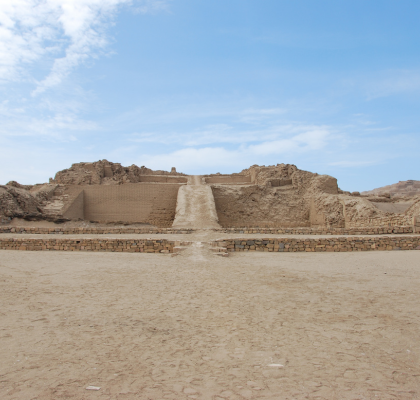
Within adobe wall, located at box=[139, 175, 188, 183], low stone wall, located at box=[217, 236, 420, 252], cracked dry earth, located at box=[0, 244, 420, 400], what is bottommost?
cracked dry earth, located at box=[0, 244, 420, 400]

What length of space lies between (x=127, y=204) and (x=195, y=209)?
149 inches

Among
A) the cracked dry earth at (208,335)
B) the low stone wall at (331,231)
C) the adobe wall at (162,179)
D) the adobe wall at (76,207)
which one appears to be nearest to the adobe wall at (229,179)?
the adobe wall at (162,179)

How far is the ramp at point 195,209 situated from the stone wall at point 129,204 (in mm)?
1019

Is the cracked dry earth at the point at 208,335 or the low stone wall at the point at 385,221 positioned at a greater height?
the low stone wall at the point at 385,221

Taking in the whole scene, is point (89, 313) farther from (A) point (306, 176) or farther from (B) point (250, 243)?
(A) point (306, 176)

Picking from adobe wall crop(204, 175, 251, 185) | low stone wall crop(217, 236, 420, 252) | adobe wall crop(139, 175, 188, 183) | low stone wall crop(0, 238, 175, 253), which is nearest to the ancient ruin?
adobe wall crop(139, 175, 188, 183)

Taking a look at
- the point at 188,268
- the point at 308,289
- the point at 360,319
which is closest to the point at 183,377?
the point at 360,319

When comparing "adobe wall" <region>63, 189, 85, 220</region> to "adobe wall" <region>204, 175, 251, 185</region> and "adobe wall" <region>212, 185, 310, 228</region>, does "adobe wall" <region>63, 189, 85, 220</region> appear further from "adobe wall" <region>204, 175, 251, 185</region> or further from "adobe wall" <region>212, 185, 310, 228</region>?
"adobe wall" <region>204, 175, 251, 185</region>

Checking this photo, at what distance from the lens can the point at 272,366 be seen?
2.67 m

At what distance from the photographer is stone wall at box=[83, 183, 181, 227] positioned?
1627 centimetres

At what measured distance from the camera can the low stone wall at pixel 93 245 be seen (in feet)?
30.2

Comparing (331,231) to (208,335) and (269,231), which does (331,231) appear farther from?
(208,335)

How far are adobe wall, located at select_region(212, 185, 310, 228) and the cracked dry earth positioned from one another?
32.6ft

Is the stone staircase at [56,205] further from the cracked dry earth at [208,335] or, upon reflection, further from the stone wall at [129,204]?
the cracked dry earth at [208,335]
